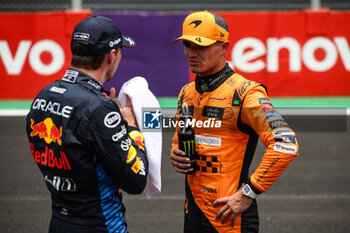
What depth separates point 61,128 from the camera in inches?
97.8

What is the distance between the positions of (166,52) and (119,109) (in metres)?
8.89

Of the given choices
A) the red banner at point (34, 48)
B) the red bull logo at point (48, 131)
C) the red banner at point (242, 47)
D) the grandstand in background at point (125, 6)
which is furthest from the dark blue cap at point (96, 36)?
the grandstand in background at point (125, 6)

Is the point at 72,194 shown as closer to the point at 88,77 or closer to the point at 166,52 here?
the point at 88,77

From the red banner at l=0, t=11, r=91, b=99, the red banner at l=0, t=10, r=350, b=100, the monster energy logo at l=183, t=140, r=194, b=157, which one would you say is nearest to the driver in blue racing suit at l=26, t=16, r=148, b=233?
the monster energy logo at l=183, t=140, r=194, b=157

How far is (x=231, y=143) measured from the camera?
306 centimetres

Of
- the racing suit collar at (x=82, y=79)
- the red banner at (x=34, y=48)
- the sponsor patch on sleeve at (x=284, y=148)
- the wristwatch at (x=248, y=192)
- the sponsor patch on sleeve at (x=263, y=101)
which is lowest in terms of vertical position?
the red banner at (x=34, y=48)

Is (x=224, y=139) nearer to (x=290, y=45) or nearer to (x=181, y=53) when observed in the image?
(x=181, y=53)

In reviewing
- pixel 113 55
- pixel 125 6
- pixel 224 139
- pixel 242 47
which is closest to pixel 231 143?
pixel 224 139

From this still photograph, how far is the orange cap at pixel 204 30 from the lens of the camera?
308cm

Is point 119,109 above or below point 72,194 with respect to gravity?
above

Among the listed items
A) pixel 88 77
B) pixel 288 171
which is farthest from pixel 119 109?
pixel 288 171

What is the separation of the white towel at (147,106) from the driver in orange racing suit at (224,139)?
43 cm

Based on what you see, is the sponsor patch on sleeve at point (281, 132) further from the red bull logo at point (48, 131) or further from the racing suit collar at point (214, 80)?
the red bull logo at point (48, 131)

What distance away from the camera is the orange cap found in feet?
10.1
